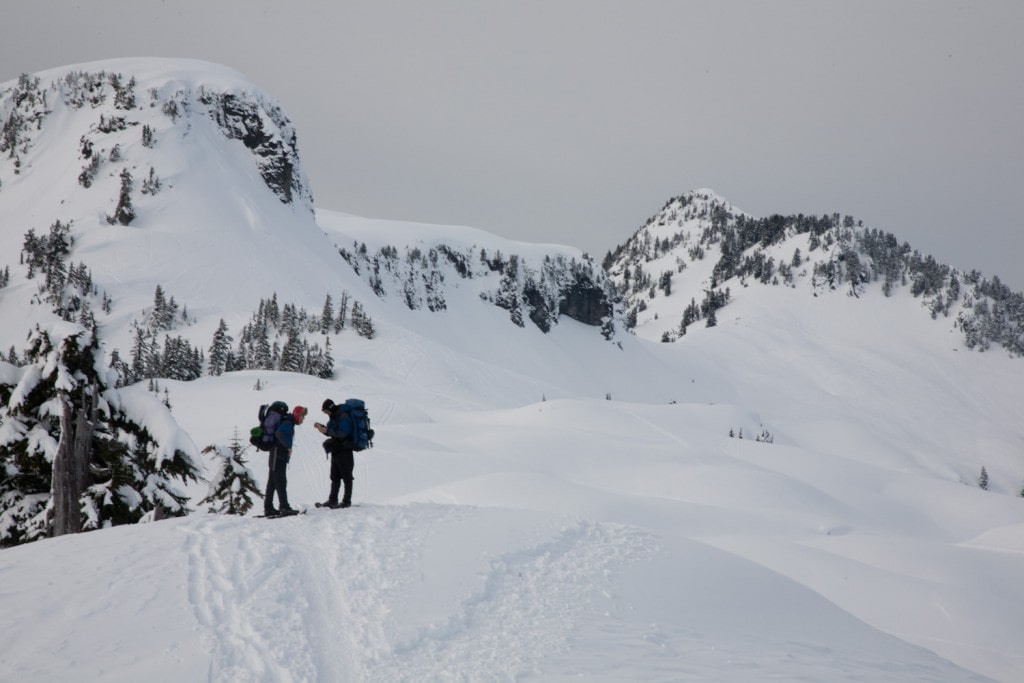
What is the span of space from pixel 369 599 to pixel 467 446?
18907mm

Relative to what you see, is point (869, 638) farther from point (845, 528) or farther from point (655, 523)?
point (845, 528)

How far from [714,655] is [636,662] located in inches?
42.3

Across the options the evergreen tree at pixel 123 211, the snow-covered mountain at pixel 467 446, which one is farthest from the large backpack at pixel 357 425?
the evergreen tree at pixel 123 211

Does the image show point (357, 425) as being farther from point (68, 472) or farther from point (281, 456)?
point (68, 472)

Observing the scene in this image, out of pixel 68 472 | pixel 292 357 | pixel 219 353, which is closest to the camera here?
pixel 68 472

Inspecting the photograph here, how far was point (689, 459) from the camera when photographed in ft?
78.1

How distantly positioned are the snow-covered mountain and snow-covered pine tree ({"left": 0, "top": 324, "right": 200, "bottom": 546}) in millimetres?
121

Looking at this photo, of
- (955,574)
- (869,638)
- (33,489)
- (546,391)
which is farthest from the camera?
(546,391)

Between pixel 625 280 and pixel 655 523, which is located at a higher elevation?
pixel 625 280

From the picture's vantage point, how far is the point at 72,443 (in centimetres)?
947

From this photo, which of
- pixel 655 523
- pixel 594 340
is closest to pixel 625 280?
pixel 594 340

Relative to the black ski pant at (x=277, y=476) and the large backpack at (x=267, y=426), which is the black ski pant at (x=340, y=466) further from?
the large backpack at (x=267, y=426)

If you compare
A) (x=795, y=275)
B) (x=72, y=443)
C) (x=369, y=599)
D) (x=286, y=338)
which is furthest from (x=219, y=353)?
(x=795, y=275)

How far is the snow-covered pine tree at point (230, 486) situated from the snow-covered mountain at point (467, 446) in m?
0.83
